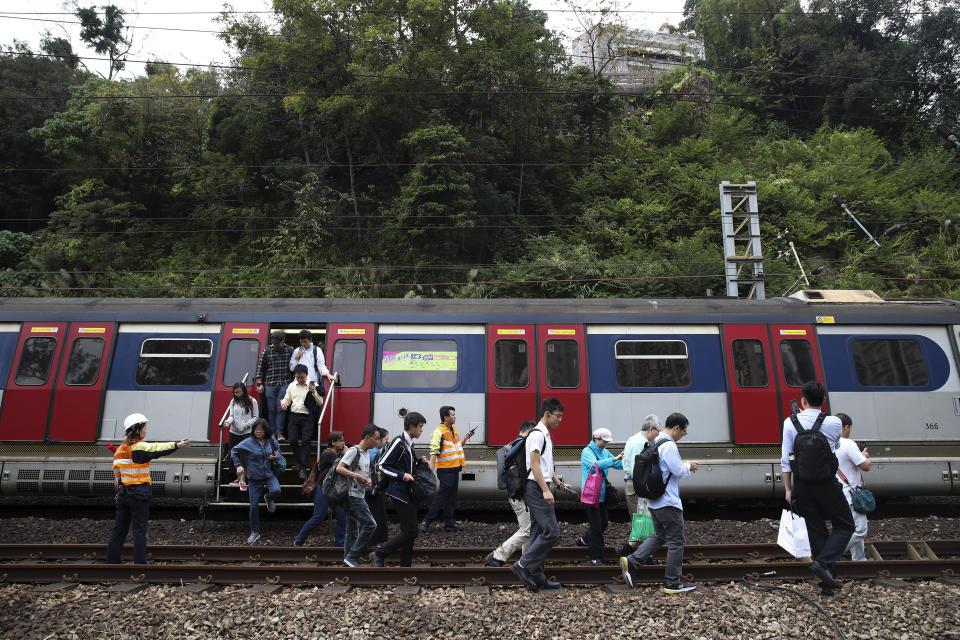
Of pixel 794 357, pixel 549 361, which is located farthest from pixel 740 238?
pixel 549 361

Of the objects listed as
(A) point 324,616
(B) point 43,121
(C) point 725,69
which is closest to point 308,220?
(B) point 43,121

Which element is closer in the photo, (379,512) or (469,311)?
(379,512)

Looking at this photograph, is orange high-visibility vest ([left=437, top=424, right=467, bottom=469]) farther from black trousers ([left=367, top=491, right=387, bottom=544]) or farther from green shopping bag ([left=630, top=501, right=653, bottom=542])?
green shopping bag ([left=630, top=501, right=653, bottom=542])

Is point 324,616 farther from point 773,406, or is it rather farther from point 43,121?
point 43,121

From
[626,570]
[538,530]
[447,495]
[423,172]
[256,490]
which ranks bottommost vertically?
[626,570]

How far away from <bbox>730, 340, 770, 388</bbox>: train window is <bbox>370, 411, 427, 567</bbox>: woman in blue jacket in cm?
623

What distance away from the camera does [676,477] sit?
632cm

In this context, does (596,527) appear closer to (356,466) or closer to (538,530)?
(538,530)

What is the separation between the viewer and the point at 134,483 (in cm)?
721

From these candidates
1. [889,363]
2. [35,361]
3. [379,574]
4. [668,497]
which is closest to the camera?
[668,497]

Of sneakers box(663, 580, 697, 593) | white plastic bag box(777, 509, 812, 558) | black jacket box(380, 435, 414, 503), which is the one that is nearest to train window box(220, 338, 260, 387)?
black jacket box(380, 435, 414, 503)

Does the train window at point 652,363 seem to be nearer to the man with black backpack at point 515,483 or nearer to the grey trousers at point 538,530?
the man with black backpack at point 515,483

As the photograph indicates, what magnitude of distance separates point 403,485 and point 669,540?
278cm

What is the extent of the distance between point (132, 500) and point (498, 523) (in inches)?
205
